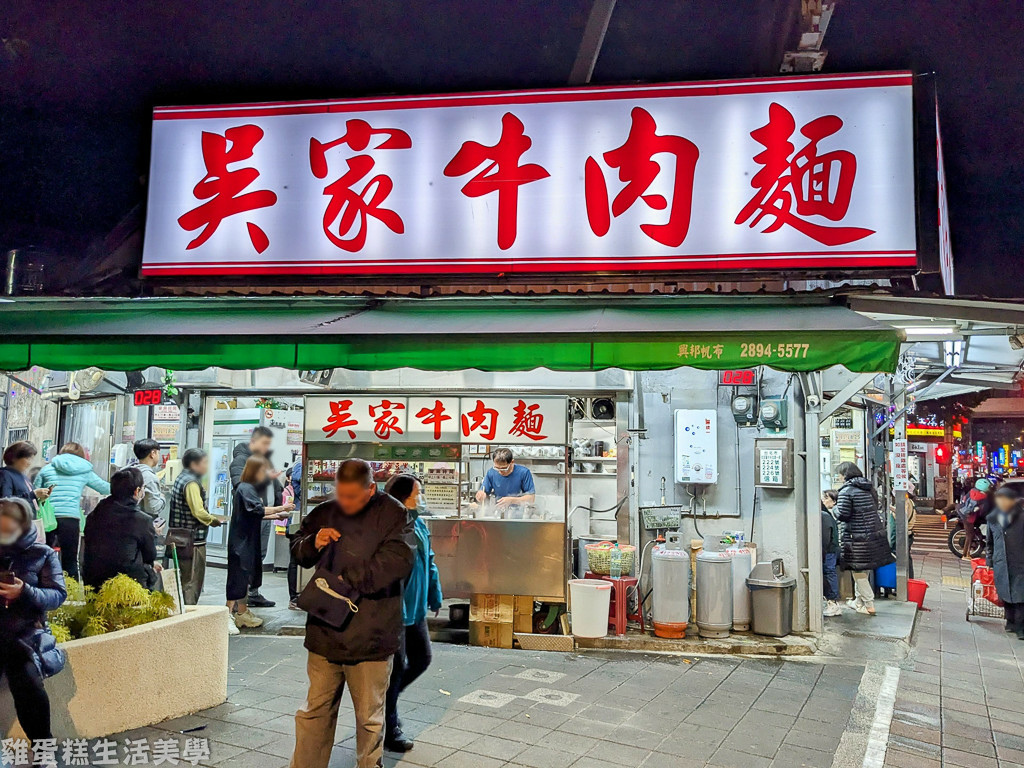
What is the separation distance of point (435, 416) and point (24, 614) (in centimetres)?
536

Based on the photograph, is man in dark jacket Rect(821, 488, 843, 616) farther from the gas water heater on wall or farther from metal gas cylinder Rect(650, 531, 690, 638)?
metal gas cylinder Rect(650, 531, 690, 638)

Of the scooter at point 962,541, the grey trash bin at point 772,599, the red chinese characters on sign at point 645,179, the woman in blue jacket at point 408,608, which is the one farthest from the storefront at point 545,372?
the scooter at point 962,541

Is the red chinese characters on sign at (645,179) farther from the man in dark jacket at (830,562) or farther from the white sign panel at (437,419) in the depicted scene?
the man in dark jacket at (830,562)

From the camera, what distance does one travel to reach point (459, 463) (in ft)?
31.7

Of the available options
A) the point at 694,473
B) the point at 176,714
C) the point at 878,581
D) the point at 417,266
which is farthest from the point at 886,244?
the point at 878,581

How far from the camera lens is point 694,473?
10055mm

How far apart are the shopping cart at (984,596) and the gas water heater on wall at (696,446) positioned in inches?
178

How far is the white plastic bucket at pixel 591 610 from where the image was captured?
8484 mm

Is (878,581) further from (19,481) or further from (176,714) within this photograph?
(19,481)

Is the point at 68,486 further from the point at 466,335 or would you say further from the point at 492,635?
the point at 466,335

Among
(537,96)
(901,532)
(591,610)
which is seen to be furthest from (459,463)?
(901,532)

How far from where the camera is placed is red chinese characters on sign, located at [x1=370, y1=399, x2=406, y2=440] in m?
9.52

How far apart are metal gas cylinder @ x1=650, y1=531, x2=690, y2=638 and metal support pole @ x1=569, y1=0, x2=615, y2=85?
5309mm

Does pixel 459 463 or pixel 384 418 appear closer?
pixel 384 418
